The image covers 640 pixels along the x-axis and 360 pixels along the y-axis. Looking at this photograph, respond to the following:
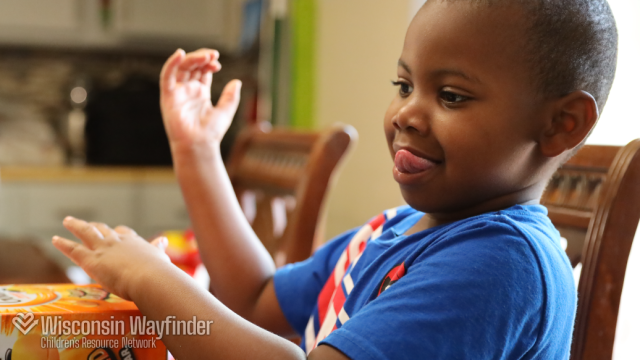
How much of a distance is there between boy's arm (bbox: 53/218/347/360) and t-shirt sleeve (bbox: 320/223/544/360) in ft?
0.12

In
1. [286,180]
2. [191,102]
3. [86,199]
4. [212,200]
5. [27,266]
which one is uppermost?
[191,102]

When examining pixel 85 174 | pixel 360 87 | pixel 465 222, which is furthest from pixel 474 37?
pixel 85 174

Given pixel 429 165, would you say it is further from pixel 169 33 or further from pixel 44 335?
pixel 169 33

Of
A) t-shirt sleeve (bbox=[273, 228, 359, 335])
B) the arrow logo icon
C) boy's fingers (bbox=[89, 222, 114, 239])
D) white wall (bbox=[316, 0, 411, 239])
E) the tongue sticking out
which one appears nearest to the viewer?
the arrow logo icon

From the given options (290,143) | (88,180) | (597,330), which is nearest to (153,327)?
(597,330)

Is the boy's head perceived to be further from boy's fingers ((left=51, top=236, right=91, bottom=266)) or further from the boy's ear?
boy's fingers ((left=51, top=236, right=91, bottom=266))

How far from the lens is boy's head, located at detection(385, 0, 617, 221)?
554 mm

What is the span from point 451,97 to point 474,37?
0.06m

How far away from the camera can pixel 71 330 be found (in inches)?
19.7

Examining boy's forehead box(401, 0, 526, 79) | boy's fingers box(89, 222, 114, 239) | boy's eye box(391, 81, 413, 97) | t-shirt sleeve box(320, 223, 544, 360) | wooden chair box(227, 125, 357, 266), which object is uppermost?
boy's forehead box(401, 0, 526, 79)

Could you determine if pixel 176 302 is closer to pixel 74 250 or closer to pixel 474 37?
pixel 74 250

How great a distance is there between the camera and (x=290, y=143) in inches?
51.6

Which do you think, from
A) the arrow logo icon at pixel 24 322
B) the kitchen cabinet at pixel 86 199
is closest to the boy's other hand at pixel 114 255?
the arrow logo icon at pixel 24 322

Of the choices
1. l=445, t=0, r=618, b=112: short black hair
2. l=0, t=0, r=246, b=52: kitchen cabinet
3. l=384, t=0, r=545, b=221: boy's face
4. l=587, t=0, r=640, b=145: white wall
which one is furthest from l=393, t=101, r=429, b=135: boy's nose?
l=0, t=0, r=246, b=52: kitchen cabinet
